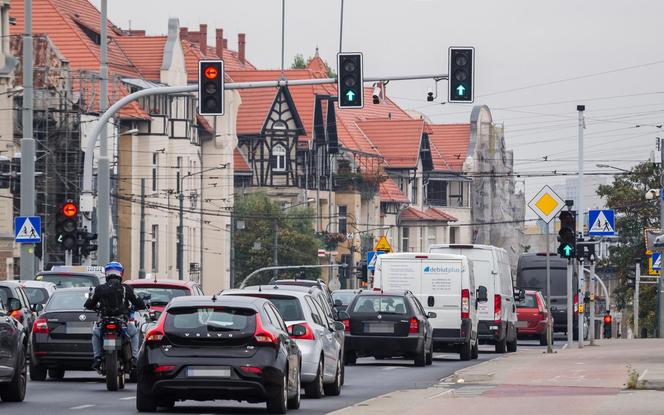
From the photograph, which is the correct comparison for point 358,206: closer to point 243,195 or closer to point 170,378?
point 243,195

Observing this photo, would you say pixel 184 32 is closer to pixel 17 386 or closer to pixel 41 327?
pixel 41 327

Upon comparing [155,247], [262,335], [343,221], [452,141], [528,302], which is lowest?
[528,302]

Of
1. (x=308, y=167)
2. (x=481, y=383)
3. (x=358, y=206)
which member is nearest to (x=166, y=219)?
(x=308, y=167)

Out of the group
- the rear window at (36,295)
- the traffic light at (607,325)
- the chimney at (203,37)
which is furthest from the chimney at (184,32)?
the rear window at (36,295)

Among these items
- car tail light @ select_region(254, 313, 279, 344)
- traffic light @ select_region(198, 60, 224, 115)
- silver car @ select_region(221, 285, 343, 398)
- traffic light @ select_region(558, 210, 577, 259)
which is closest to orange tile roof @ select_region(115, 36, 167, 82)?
traffic light @ select_region(558, 210, 577, 259)

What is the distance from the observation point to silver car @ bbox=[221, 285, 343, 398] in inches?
903

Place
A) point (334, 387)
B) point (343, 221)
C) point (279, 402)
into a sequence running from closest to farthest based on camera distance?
point (279, 402) < point (334, 387) < point (343, 221)

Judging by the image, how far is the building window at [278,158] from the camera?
107875mm

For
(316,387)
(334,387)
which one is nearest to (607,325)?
(334,387)

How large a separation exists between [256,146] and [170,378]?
88645mm

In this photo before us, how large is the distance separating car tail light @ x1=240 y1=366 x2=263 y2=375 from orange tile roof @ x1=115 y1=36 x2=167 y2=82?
6930 centimetres

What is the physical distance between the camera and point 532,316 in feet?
176

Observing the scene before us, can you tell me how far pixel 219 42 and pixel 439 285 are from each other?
81025 millimetres

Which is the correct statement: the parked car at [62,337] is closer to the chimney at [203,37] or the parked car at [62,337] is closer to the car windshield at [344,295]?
the car windshield at [344,295]
